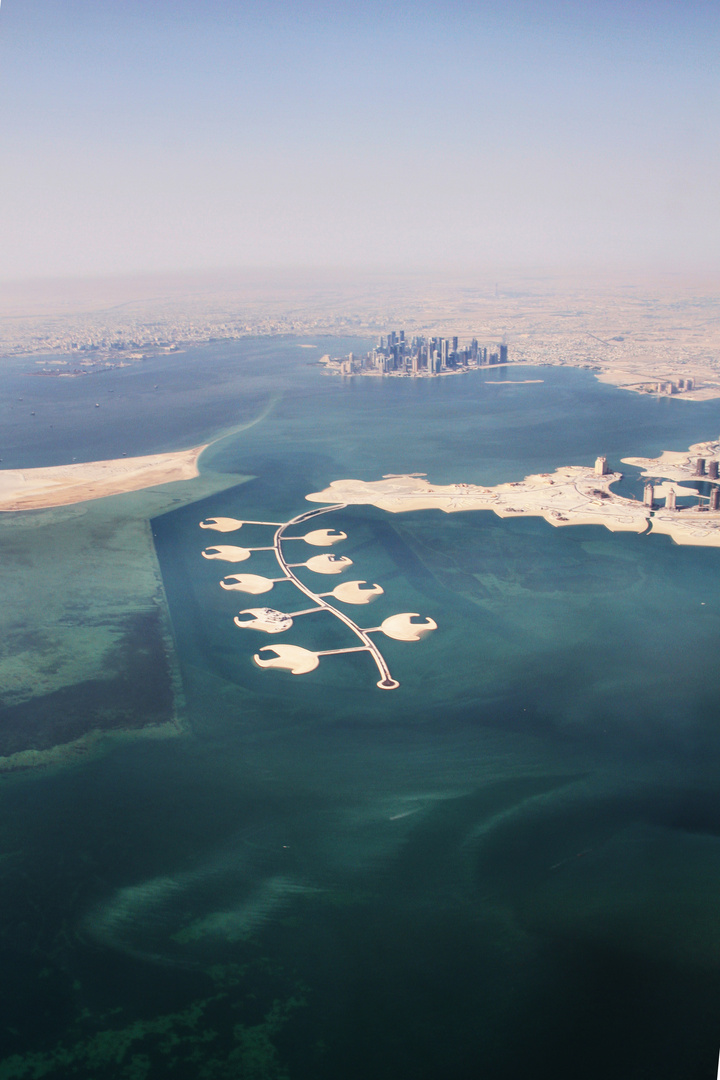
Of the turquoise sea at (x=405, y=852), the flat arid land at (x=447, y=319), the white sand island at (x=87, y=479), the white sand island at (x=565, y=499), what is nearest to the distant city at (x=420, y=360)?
the flat arid land at (x=447, y=319)

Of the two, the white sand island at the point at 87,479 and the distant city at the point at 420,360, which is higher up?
the distant city at the point at 420,360

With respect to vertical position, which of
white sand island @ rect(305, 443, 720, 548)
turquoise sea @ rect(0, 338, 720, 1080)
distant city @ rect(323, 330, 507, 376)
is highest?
distant city @ rect(323, 330, 507, 376)

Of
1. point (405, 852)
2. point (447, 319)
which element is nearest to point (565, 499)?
point (405, 852)

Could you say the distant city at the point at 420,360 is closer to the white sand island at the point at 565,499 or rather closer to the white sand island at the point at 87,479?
the white sand island at the point at 87,479

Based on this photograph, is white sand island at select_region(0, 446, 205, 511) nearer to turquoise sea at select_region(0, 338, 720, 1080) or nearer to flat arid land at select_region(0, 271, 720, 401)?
turquoise sea at select_region(0, 338, 720, 1080)

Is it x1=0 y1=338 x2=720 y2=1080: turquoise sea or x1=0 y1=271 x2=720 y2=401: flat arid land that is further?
x1=0 y1=271 x2=720 y2=401: flat arid land

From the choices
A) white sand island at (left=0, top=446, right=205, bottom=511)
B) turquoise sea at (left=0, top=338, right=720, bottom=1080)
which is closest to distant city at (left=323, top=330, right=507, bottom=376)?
white sand island at (left=0, top=446, right=205, bottom=511)
